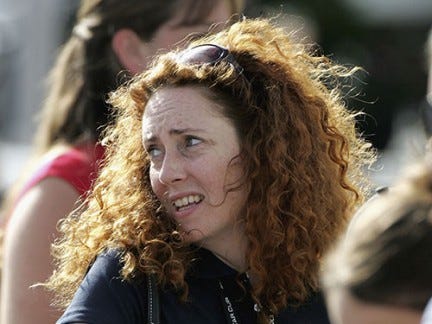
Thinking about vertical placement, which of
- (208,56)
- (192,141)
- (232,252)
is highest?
(208,56)

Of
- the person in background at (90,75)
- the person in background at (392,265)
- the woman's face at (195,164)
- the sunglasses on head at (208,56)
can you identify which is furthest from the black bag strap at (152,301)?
the person in background at (392,265)

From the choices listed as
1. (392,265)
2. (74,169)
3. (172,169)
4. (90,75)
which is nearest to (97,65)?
(90,75)

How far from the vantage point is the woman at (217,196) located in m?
2.87

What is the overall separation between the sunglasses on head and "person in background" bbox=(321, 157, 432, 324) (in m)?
1.13

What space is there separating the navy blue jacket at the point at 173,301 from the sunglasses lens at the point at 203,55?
469 mm

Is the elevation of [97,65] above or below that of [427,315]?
above

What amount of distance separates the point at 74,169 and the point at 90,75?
43 centimetres

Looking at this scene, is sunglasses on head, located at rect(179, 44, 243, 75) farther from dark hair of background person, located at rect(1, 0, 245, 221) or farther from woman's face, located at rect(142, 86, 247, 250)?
dark hair of background person, located at rect(1, 0, 245, 221)

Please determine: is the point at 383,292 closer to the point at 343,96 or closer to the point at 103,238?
the point at 103,238

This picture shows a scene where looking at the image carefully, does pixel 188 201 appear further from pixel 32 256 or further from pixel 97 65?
pixel 97 65

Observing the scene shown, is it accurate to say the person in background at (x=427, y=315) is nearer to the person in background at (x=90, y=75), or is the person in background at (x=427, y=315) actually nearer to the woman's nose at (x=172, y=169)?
the woman's nose at (x=172, y=169)

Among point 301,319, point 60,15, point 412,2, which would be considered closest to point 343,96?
point 301,319

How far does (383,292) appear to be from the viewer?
6.18ft

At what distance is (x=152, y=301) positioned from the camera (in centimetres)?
280
